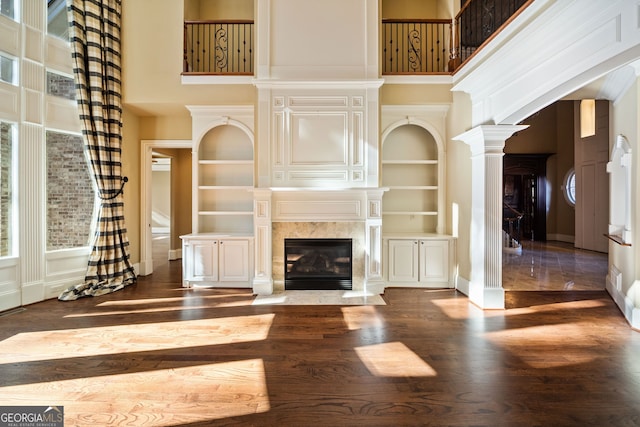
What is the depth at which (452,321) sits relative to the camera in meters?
3.77

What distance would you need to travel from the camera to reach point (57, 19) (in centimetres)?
467

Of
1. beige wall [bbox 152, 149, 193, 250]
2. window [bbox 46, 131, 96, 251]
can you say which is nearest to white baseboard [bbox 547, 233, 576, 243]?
beige wall [bbox 152, 149, 193, 250]

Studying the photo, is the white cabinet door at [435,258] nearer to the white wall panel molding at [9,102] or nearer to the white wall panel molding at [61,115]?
the white wall panel molding at [61,115]

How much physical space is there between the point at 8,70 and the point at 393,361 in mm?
5539

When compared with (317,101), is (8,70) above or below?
above

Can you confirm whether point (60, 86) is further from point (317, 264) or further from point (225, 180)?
point (317, 264)

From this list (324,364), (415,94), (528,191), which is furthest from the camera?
(528,191)

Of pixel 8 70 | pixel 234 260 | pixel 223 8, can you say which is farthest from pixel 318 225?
pixel 223 8

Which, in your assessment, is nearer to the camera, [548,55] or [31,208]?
[548,55]

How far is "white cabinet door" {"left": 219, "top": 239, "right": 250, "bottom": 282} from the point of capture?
528cm

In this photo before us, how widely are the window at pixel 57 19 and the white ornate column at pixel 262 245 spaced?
3488 millimetres

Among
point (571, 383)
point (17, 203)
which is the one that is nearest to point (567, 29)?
point (571, 383)

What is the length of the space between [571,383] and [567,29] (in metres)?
2.82

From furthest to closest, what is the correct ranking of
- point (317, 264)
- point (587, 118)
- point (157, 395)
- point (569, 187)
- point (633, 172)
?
point (569, 187)
point (587, 118)
point (317, 264)
point (633, 172)
point (157, 395)
